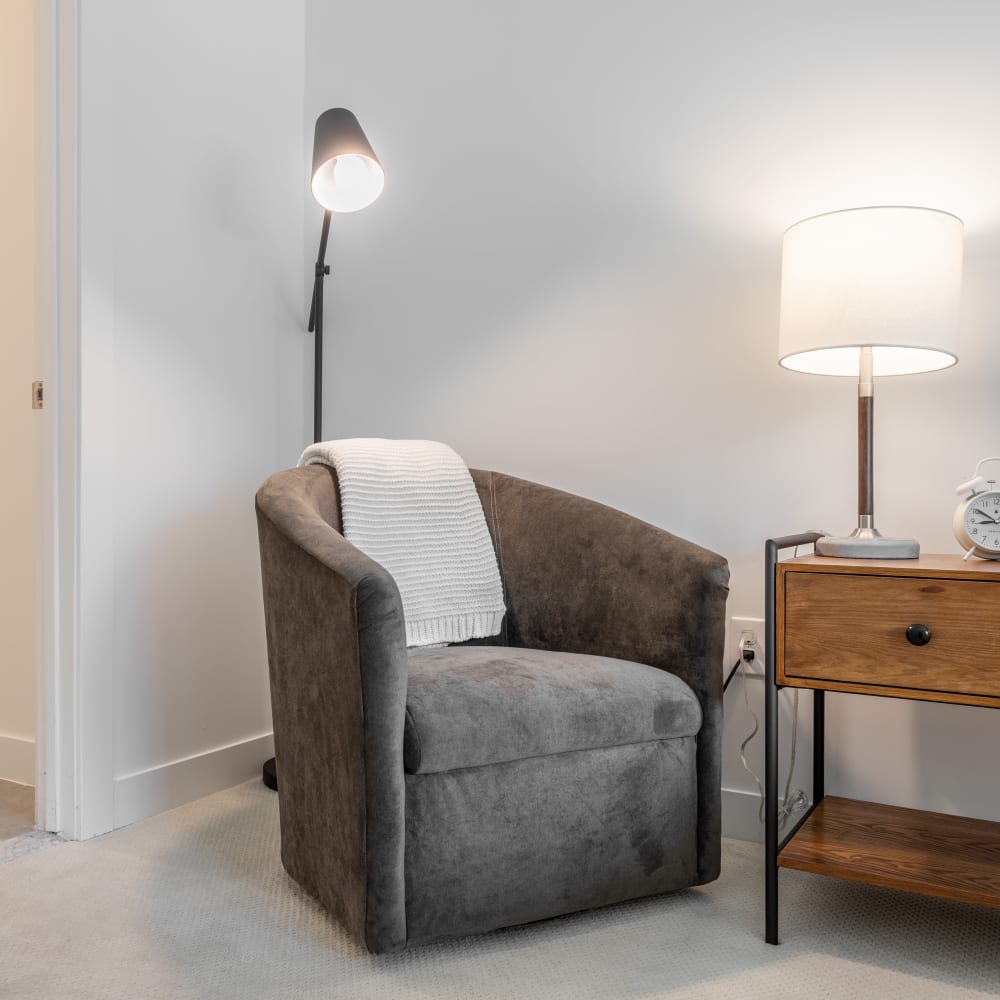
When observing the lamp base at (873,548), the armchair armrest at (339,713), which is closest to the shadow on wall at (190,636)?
the armchair armrest at (339,713)

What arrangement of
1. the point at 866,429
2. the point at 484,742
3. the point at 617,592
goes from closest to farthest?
the point at 484,742 → the point at 866,429 → the point at 617,592

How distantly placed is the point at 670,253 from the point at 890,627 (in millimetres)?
1022

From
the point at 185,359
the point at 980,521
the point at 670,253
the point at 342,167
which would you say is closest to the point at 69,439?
the point at 185,359

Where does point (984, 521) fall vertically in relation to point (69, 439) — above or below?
below

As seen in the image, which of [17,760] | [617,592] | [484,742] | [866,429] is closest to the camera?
[484,742]

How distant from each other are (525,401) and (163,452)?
85cm

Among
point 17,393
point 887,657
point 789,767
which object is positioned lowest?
point 789,767

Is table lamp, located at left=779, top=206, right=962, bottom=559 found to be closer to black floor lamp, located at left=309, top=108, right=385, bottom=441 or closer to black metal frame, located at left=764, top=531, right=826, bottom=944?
black metal frame, located at left=764, top=531, right=826, bottom=944

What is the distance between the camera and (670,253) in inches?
81.4

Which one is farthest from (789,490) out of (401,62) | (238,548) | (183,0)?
(183,0)

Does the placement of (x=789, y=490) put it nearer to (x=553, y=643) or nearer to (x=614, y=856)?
(x=553, y=643)

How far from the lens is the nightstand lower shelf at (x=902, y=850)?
140cm

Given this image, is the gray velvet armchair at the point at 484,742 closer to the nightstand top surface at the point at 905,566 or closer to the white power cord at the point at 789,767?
the nightstand top surface at the point at 905,566

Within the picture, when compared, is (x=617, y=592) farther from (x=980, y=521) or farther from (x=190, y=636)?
(x=190, y=636)
